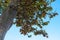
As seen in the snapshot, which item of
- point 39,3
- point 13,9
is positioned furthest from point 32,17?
point 13,9

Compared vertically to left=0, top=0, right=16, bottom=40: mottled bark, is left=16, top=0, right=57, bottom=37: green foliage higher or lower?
higher

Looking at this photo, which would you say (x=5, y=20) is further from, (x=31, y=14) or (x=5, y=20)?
(x=31, y=14)

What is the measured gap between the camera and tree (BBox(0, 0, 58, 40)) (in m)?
11.1

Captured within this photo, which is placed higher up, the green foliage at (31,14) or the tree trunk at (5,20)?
the green foliage at (31,14)

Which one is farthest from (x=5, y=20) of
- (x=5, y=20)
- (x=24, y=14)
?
(x=24, y=14)

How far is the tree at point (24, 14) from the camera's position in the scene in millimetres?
11126

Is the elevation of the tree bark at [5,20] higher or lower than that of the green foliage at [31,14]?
lower

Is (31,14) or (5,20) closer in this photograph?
(5,20)

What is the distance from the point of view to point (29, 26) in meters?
13.9

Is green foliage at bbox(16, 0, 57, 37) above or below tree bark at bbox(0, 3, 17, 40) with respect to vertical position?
above

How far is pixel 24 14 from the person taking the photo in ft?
42.5

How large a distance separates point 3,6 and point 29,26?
89.0 inches

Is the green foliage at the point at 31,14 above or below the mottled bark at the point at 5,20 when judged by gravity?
above

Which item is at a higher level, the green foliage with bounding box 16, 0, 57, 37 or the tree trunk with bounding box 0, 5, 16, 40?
the green foliage with bounding box 16, 0, 57, 37
